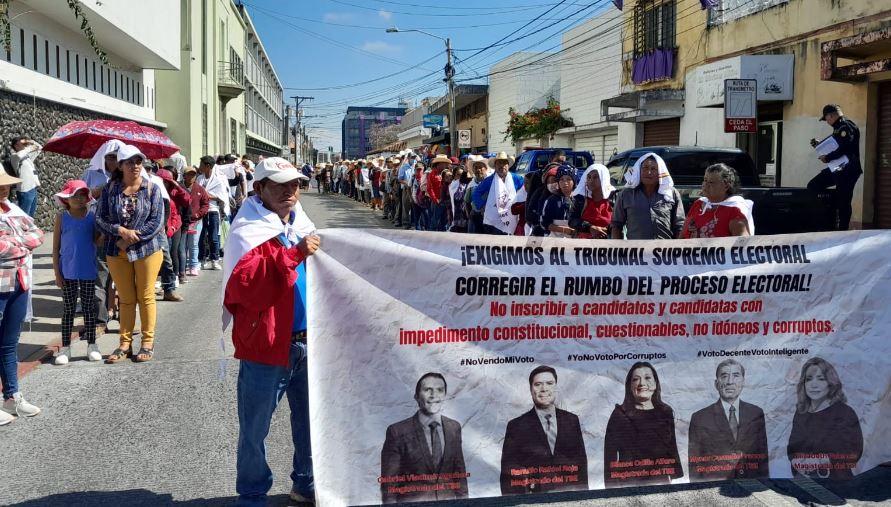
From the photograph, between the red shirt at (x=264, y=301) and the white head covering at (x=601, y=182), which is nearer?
the red shirt at (x=264, y=301)

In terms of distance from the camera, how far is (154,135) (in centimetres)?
1199

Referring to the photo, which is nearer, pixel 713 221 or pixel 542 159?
pixel 713 221

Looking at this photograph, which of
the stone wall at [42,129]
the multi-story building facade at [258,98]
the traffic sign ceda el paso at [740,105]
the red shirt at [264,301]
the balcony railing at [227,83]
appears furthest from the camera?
the multi-story building facade at [258,98]

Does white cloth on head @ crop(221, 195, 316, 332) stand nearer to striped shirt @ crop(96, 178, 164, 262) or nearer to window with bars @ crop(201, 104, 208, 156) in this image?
striped shirt @ crop(96, 178, 164, 262)

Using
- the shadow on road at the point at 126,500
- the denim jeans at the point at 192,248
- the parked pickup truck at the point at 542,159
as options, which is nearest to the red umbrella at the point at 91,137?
the denim jeans at the point at 192,248

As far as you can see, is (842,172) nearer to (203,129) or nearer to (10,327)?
(10,327)

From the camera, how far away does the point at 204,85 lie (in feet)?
126

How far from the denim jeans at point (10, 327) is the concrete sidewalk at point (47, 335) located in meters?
1.46

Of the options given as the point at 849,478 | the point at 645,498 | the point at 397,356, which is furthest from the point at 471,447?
the point at 849,478

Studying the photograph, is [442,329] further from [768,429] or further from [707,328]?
[768,429]

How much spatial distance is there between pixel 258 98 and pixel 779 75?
2428 inches

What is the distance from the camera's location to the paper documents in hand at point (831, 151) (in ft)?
41.5

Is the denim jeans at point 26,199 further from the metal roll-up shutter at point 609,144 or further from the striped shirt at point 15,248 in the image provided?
the metal roll-up shutter at point 609,144

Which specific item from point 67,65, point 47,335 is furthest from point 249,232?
point 67,65
